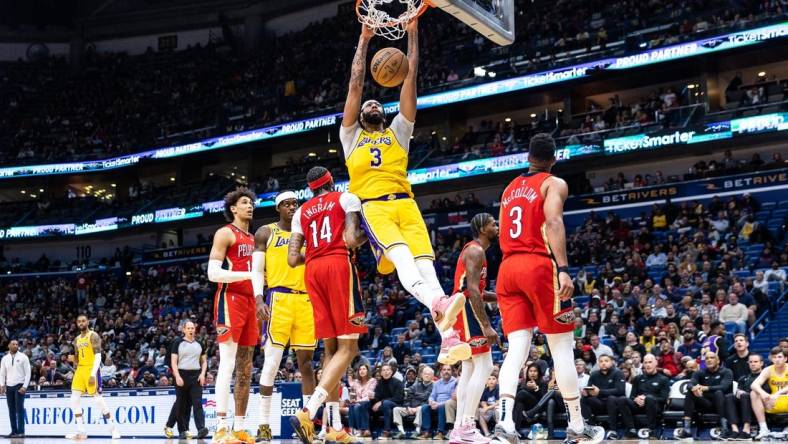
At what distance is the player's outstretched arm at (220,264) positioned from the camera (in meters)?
9.15

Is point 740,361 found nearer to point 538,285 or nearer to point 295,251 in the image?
point 538,285

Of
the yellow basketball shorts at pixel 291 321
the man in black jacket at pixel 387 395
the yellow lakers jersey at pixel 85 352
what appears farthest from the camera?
the yellow lakers jersey at pixel 85 352

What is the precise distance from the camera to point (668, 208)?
84.4 feet

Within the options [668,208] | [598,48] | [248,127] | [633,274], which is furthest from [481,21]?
[248,127]

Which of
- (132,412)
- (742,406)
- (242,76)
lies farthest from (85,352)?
(242,76)

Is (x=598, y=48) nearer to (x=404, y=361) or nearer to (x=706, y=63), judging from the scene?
(x=706, y=63)

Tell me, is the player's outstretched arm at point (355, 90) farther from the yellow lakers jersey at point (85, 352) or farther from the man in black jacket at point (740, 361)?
the yellow lakers jersey at point (85, 352)

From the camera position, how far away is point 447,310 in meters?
6.65

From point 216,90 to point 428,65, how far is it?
12.9m

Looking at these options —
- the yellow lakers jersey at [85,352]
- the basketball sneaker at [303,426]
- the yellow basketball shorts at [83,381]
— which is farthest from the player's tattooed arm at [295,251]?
the yellow basketball shorts at [83,381]

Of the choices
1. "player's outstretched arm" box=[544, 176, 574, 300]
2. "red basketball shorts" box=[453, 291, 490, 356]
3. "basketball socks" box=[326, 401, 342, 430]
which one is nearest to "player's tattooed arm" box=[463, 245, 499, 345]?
"red basketball shorts" box=[453, 291, 490, 356]

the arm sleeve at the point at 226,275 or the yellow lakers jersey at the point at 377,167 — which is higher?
the yellow lakers jersey at the point at 377,167

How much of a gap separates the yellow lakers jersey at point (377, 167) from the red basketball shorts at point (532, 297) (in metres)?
1.18

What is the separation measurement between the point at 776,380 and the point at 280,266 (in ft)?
23.8
